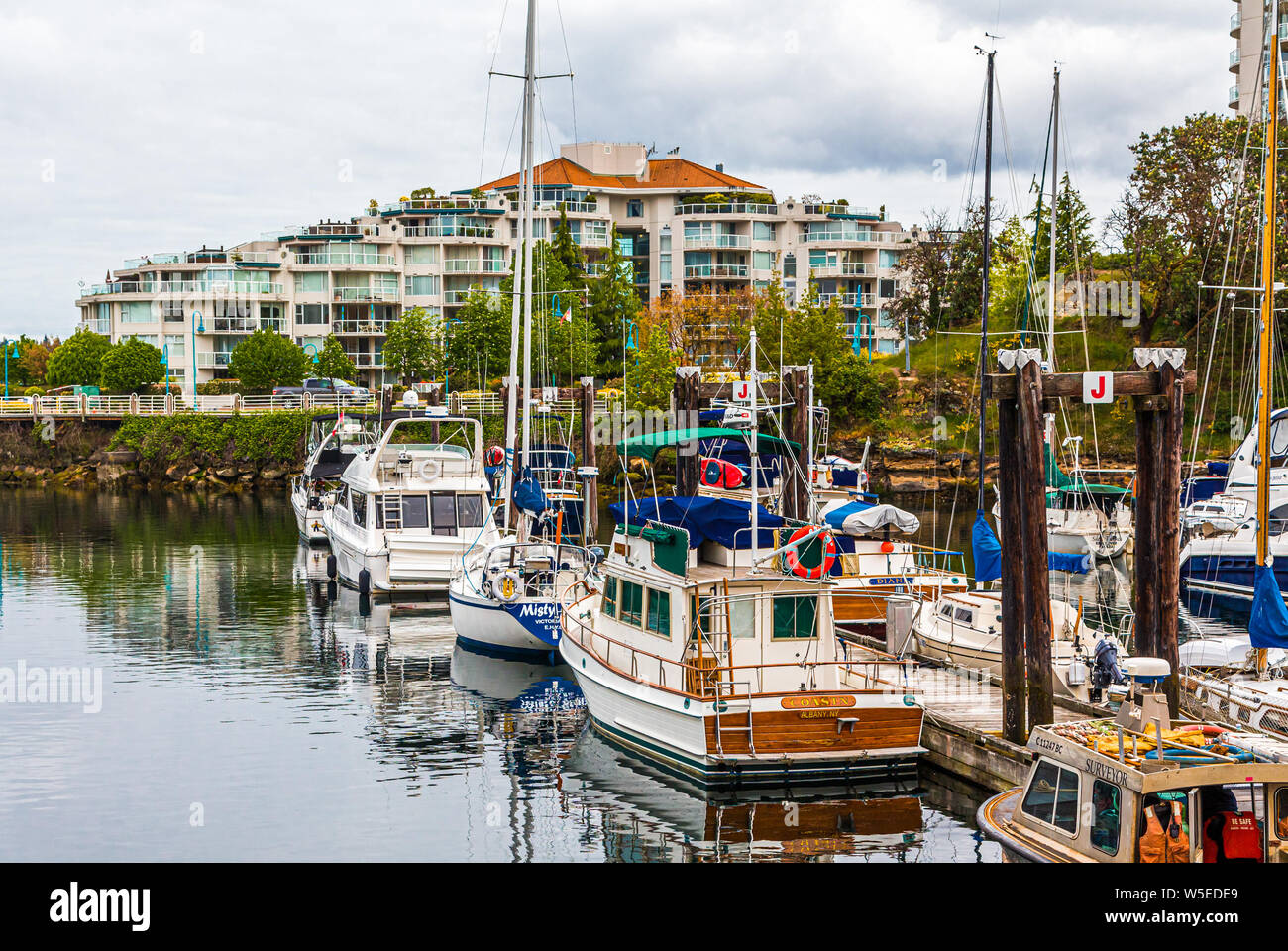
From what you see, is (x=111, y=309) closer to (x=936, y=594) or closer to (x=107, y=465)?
(x=107, y=465)

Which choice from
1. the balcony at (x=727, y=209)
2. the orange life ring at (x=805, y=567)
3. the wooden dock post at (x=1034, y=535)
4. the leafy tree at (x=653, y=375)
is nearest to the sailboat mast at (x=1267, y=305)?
the wooden dock post at (x=1034, y=535)

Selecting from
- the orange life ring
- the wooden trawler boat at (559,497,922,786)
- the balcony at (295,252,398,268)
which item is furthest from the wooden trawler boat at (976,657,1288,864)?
the balcony at (295,252,398,268)

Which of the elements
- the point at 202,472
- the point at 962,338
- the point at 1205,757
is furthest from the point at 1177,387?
the point at 202,472

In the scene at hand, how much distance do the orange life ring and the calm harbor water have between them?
3677 millimetres

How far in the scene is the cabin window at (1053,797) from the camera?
14.9 metres

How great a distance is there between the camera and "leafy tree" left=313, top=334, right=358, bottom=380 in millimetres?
91438

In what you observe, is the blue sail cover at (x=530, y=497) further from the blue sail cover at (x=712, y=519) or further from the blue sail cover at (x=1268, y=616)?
the blue sail cover at (x=1268, y=616)

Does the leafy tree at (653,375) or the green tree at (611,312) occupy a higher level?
the green tree at (611,312)

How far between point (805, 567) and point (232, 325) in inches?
3338

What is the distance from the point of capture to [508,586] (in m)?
31.3

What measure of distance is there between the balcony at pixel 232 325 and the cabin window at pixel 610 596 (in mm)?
79795

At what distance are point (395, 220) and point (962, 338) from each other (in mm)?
45265

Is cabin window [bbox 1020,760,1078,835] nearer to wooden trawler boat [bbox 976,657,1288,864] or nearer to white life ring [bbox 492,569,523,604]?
wooden trawler boat [bbox 976,657,1288,864]

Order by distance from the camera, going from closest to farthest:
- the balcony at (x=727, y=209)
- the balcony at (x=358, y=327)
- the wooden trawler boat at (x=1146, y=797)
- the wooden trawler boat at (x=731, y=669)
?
1. the wooden trawler boat at (x=1146, y=797)
2. the wooden trawler boat at (x=731, y=669)
3. the balcony at (x=358, y=327)
4. the balcony at (x=727, y=209)
